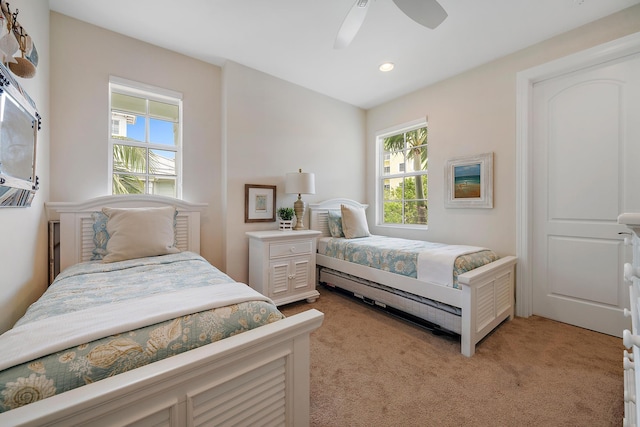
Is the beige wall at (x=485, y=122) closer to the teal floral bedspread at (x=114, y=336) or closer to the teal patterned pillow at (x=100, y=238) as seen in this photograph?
the teal floral bedspread at (x=114, y=336)

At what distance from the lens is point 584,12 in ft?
6.65

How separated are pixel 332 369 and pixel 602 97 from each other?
10.0ft

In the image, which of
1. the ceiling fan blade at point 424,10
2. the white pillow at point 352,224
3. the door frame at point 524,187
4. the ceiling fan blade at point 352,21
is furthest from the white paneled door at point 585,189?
the ceiling fan blade at point 352,21

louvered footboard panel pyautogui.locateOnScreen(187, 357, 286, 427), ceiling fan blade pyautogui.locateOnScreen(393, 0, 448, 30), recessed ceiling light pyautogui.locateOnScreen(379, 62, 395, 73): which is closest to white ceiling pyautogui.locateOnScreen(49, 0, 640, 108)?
recessed ceiling light pyautogui.locateOnScreen(379, 62, 395, 73)

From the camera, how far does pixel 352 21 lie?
1706 mm

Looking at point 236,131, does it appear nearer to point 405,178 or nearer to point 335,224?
point 335,224

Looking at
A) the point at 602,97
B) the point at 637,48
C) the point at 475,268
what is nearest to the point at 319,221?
the point at 475,268

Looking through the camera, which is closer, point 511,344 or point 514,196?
point 511,344

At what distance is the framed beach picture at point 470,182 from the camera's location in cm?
272

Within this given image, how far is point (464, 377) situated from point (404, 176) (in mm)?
2602

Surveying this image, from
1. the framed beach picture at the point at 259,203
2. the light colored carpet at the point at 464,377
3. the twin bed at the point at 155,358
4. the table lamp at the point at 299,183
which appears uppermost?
the table lamp at the point at 299,183

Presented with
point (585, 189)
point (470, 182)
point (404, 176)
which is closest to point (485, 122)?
point (470, 182)

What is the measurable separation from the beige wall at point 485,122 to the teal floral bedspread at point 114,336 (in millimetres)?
2593

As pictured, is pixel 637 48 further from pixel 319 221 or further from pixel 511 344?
pixel 319 221
